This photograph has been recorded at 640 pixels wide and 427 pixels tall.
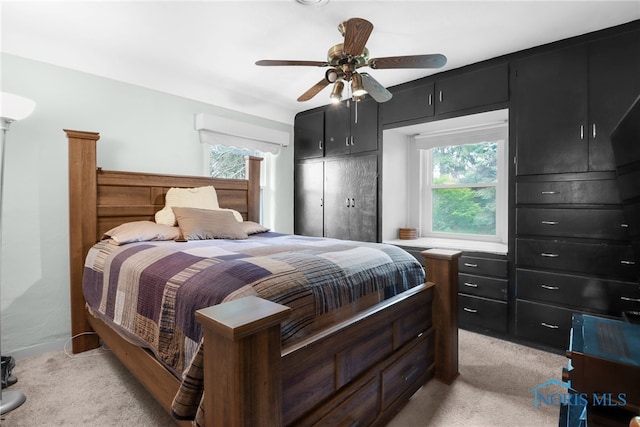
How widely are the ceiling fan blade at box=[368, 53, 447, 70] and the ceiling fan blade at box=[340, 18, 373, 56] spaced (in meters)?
0.16

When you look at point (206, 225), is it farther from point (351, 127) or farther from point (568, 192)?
point (568, 192)

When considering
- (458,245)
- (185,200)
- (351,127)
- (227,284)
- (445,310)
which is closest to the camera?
Result: (227,284)

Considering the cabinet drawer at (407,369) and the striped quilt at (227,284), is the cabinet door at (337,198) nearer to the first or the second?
the striped quilt at (227,284)

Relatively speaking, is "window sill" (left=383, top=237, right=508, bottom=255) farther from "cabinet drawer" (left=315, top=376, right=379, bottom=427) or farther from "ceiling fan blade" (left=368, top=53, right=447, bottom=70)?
"cabinet drawer" (left=315, top=376, right=379, bottom=427)

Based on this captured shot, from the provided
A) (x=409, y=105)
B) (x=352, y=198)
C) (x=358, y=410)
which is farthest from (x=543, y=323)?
(x=409, y=105)

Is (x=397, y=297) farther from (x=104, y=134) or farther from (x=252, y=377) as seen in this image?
(x=104, y=134)

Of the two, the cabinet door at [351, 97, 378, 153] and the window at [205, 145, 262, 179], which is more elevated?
the cabinet door at [351, 97, 378, 153]

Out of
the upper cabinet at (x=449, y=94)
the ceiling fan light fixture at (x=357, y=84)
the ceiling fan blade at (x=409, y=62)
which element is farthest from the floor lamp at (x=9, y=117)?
the upper cabinet at (x=449, y=94)

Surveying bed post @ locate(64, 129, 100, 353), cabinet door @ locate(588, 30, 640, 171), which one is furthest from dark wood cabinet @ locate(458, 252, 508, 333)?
bed post @ locate(64, 129, 100, 353)

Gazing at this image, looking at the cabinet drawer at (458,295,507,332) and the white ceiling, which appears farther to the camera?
the cabinet drawer at (458,295,507,332)

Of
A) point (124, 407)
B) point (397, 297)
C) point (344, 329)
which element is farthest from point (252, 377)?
point (124, 407)

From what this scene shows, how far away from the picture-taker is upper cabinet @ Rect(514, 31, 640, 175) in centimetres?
225

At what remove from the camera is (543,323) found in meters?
2.52

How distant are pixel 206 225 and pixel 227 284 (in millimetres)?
1504
